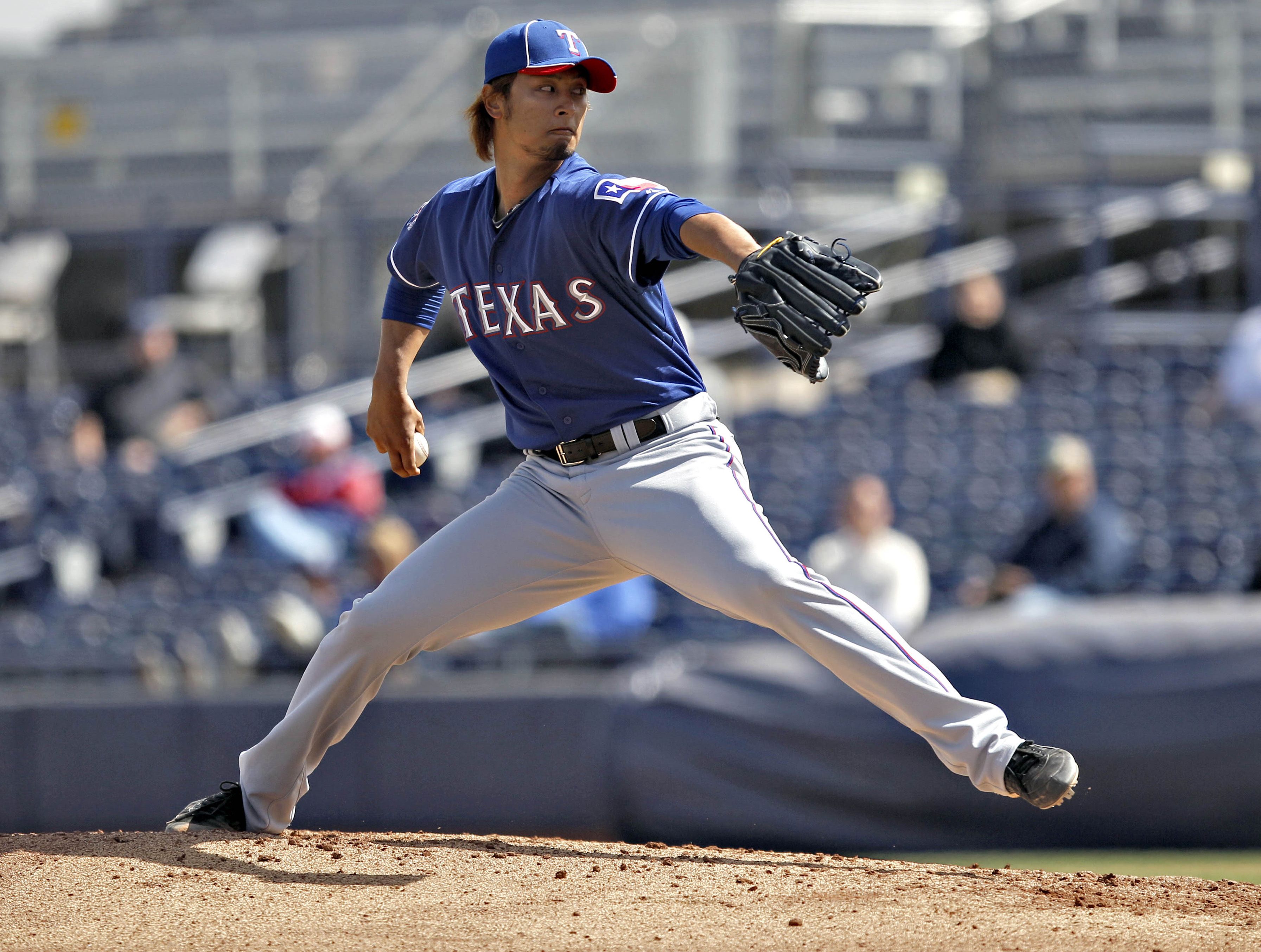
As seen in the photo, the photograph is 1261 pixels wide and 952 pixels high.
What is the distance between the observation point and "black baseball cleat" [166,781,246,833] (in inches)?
146

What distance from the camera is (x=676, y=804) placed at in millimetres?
5391

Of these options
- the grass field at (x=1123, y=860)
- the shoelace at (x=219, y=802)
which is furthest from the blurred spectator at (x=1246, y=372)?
the shoelace at (x=219, y=802)

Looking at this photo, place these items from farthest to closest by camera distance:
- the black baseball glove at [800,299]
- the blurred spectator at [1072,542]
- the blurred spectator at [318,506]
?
the blurred spectator at [318,506] < the blurred spectator at [1072,542] < the black baseball glove at [800,299]

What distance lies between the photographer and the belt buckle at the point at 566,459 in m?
3.28

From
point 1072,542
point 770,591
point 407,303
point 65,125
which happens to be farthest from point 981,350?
point 65,125

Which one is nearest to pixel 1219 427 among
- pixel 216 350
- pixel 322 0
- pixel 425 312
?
pixel 425 312

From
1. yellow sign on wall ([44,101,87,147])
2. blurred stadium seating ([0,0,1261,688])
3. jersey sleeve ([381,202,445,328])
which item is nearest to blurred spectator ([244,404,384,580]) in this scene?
blurred stadium seating ([0,0,1261,688])

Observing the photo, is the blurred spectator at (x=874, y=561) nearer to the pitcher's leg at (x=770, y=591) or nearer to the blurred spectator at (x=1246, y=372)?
the blurred spectator at (x=1246, y=372)

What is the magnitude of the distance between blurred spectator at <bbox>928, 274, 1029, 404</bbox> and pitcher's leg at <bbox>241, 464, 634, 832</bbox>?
5.19 metres

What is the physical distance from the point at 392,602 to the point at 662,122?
25.8ft

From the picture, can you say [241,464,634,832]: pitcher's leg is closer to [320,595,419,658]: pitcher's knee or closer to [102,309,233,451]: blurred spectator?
[320,595,419,658]: pitcher's knee

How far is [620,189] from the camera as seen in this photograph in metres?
3.03

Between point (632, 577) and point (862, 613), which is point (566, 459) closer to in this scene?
point (632, 577)

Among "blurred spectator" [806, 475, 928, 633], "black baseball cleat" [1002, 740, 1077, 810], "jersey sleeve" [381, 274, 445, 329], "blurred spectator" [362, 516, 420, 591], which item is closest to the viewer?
"black baseball cleat" [1002, 740, 1077, 810]
